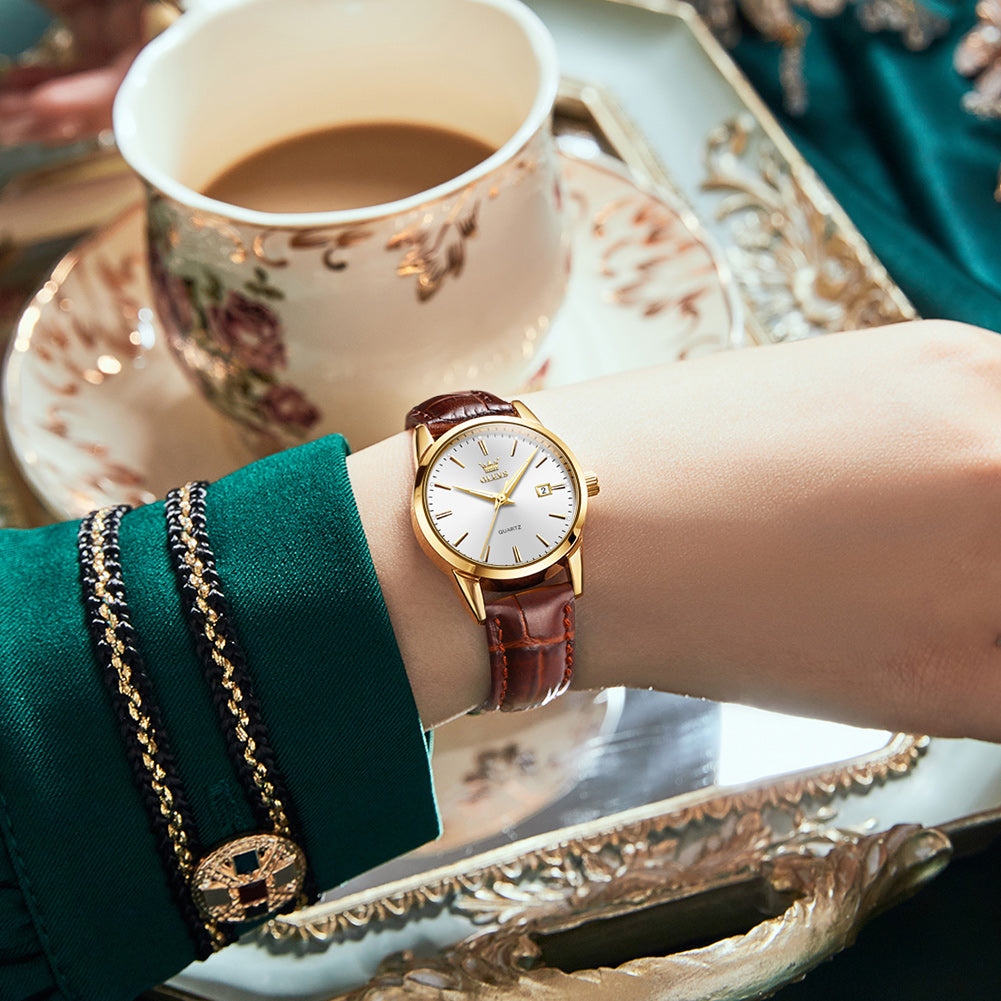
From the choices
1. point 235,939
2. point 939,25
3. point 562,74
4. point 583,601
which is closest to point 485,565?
point 583,601

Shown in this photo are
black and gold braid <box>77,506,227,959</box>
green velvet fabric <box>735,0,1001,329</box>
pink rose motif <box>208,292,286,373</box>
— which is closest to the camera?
black and gold braid <box>77,506,227,959</box>

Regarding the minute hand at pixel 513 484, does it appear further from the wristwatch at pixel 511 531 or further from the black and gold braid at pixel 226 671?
the black and gold braid at pixel 226 671

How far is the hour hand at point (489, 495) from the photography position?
368mm

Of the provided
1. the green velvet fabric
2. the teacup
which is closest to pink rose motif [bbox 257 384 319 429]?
the teacup

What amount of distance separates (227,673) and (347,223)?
0.62 ft

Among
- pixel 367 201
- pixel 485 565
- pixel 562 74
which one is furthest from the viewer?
pixel 562 74

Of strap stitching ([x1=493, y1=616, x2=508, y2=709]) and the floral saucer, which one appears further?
the floral saucer

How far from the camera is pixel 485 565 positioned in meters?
0.36

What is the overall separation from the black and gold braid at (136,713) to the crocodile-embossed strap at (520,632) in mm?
119

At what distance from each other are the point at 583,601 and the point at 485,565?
0.05 meters

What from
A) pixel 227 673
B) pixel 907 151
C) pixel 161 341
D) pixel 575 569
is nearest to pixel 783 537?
pixel 575 569

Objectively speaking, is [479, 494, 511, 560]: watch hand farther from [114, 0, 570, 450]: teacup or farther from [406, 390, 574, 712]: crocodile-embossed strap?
[114, 0, 570, 450]: teacup

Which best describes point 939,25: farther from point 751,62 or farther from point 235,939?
point 235,939

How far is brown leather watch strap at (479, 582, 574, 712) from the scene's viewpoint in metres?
0.37
